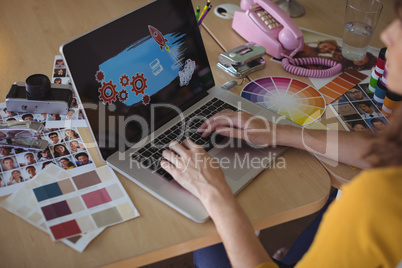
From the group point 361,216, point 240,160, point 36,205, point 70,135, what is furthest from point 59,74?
point 361,216

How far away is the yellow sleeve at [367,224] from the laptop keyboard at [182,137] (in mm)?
400

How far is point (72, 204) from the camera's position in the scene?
89cm

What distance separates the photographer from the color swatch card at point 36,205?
829 millimetres

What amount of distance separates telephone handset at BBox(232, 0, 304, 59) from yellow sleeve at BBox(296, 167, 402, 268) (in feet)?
2.67

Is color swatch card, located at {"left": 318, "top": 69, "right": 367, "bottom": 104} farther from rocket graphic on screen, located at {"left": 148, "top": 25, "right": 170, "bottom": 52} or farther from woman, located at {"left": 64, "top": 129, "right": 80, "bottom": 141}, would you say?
woman, located at {"left": 64, "top": 129, "right": 80, "bottom": 141}

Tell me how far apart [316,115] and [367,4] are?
0.51 meters

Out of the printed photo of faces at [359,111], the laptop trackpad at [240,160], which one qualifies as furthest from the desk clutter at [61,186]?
the printed photo of faces at [359,111]

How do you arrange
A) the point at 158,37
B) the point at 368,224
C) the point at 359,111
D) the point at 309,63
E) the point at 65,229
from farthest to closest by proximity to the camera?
the point at 309,63 → the point at 359,111 → the point at 158,37 → the point at 65,229 → the point at 368,224

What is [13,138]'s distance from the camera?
1027mm

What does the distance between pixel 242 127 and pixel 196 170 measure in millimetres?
202

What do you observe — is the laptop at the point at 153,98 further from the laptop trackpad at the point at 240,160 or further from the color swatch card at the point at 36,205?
the color swatch card at the point at 36,205

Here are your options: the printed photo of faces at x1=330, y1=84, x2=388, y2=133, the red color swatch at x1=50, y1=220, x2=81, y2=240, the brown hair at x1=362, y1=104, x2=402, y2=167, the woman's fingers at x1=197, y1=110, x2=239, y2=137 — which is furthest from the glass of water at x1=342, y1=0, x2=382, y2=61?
the red color swatch at x1=50, y1=220, x2=81, y2=240

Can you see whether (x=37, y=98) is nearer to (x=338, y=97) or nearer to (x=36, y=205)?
(x=36, y=205)

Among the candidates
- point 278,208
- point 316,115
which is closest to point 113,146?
point 278,208
